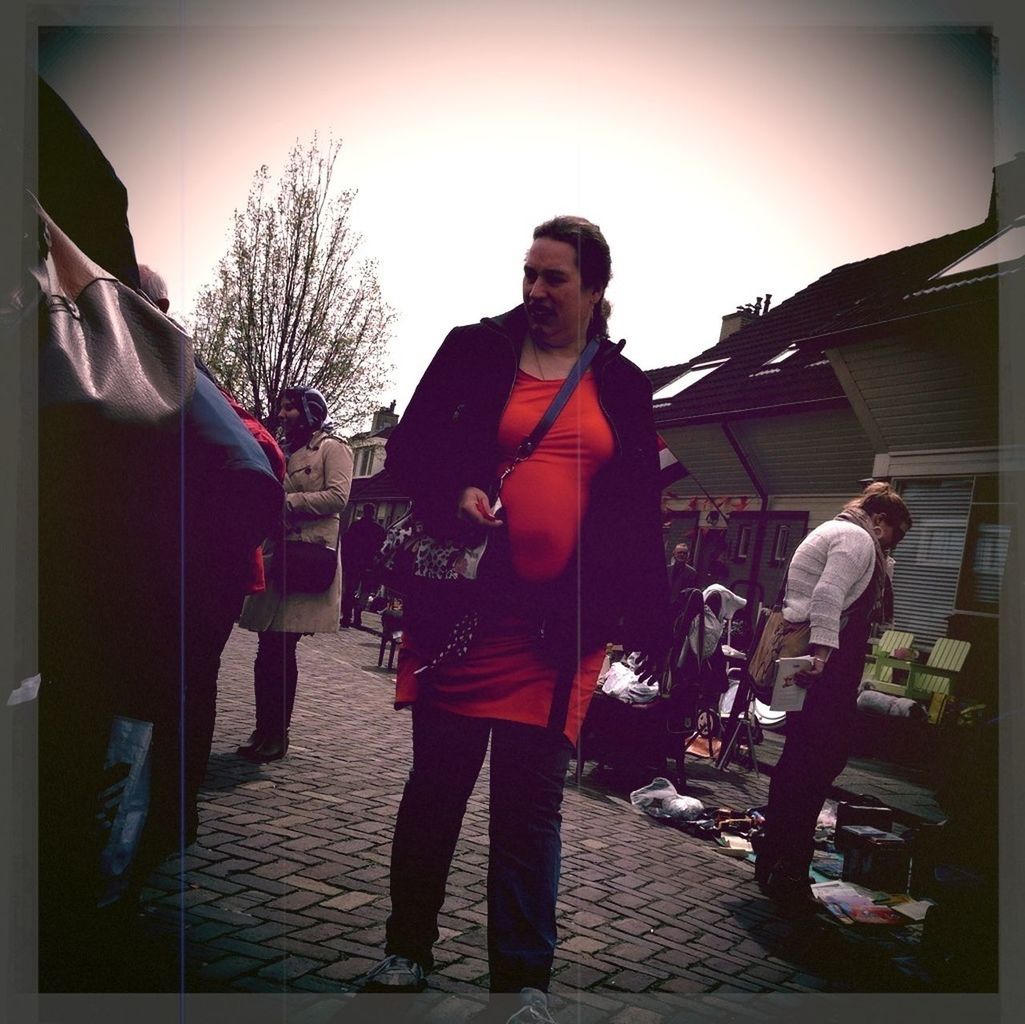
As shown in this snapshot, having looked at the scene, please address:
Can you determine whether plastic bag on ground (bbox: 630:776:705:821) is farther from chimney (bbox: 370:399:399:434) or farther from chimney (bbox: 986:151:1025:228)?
chimney (bbox: 986:151:1025:228)

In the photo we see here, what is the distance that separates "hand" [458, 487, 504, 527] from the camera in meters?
2.51

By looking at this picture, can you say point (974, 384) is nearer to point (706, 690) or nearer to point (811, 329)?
point (811, 329)

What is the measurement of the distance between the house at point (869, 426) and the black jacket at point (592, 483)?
274 centimetres

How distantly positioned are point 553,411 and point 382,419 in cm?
160

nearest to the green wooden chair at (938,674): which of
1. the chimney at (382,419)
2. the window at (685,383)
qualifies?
the window at (685,383)

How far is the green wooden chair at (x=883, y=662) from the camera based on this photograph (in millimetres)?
9887

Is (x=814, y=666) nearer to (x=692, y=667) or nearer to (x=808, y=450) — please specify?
(x=692, y=667)

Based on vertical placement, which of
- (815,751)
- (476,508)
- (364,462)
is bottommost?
(815,751)

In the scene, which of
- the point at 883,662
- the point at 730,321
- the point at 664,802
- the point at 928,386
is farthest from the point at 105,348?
the point at 883,662

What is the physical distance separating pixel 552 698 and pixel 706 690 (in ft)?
13.9

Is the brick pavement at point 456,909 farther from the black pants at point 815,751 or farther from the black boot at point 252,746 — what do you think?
the black pants at point 815,751

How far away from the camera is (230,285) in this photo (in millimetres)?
3494

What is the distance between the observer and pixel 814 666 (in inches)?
161

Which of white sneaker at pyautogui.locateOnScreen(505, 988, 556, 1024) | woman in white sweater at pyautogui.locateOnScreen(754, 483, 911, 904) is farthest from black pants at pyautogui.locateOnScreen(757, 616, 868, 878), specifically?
white sneaker at pyautogui.locateOnScreen(505, 988, 556, 1024)
